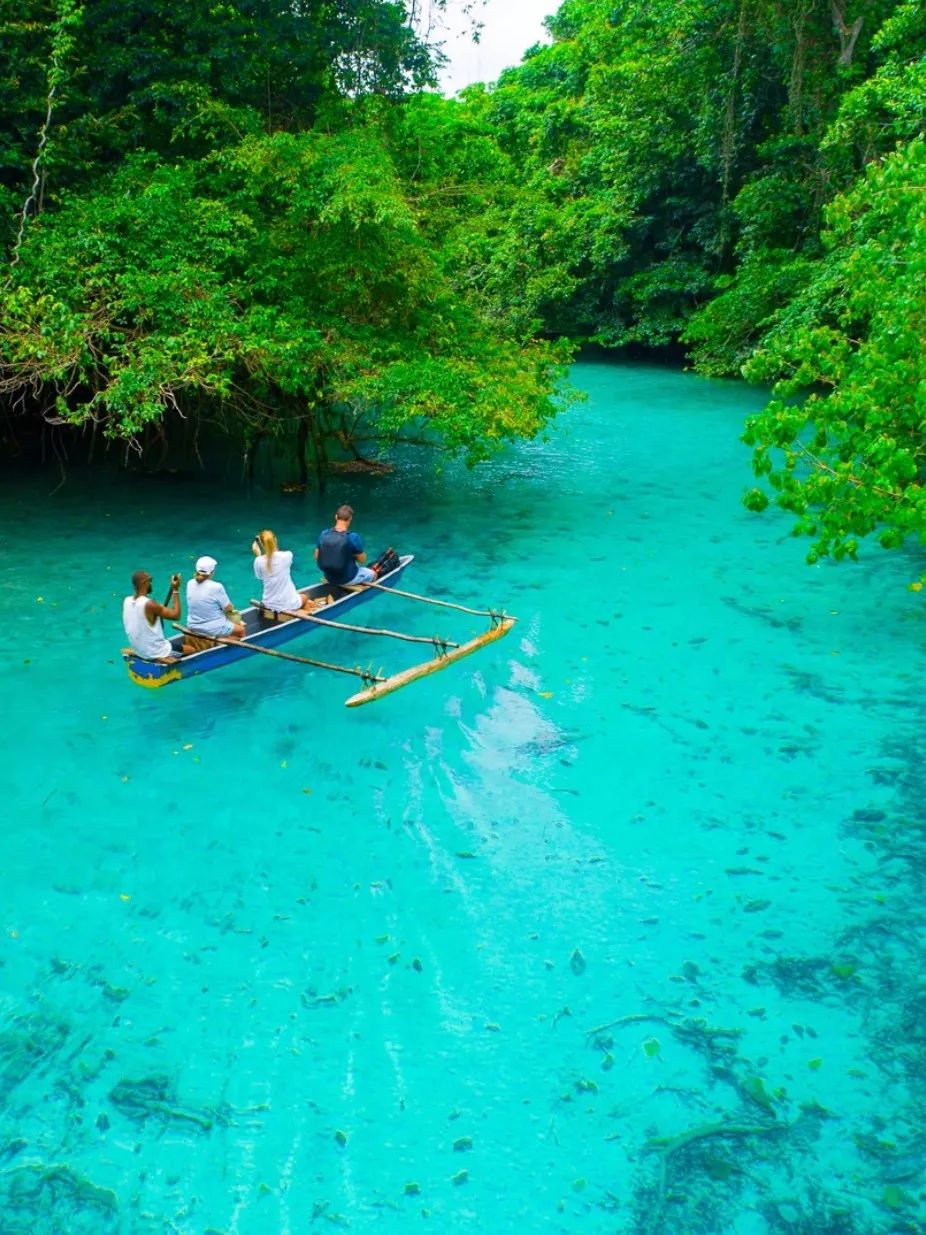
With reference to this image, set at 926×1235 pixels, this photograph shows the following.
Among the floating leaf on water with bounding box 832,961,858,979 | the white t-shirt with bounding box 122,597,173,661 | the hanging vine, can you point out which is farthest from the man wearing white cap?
the hanging vine

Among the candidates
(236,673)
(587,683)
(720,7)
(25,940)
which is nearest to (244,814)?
(25,940)

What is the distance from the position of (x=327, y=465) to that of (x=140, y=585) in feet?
31.8

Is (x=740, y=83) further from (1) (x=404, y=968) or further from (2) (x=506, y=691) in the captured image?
(1) (x=404, y=968)

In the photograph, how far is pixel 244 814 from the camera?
766cm

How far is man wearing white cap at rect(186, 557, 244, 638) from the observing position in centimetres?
A: 880

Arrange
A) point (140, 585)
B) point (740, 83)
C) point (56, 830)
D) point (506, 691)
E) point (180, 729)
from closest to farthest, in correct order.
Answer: point (56, 830) → point (140, 585) → point (180, 729) → point (506, 691) → point (740, 83)

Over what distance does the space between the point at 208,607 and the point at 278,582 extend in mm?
810

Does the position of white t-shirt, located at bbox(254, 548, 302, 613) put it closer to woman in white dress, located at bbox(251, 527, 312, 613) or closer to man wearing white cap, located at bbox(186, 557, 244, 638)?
woman in white dress, located at bbox(251, 527, 312, 613)

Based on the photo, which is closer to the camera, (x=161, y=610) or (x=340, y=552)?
(x=161, y=610)

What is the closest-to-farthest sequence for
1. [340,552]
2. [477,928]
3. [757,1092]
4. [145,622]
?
[757,1092]
[477,928]
[145,622]
[340,552]

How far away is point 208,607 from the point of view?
8.91 metres

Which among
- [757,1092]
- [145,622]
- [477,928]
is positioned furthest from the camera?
[145,622]

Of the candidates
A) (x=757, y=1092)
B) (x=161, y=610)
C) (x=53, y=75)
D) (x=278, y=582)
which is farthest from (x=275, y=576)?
(x=53, y=75)

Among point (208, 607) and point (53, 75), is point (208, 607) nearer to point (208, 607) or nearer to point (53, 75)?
point (208, 607)
